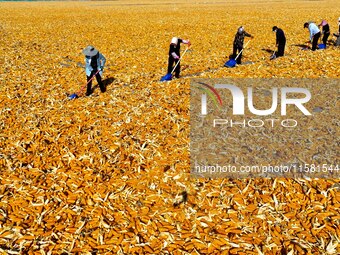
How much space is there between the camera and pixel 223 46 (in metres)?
19.0

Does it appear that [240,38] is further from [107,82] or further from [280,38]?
[107,82]

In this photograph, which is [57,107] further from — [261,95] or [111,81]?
[261,95]

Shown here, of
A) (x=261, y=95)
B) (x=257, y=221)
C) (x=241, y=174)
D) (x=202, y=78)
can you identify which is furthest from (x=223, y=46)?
(x=257, y=221)

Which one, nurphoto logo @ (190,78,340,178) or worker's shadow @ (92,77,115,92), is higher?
worker's shadow @ (92,77,115,92)

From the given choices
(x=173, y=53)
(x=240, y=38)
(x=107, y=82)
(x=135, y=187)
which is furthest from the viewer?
(x=240, y=38)

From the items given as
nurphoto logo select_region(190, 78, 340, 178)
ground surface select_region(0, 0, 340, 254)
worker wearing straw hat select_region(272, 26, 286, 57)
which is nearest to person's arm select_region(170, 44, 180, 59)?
ground surface select_region(0, 0, 340, 254)

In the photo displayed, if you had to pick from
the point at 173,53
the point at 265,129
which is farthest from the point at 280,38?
the point at 265,129

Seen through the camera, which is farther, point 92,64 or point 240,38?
point 240,38

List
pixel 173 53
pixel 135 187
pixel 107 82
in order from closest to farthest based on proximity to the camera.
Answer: pixel 135 187, pixel 173 53, pixel 107 82

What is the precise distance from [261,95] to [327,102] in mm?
1948

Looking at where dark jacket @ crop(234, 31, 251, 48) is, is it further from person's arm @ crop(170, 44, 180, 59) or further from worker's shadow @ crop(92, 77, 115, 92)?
worker's shadow @ crop(92, 77, 115, 92)

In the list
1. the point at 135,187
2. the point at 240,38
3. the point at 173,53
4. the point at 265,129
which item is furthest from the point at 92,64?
the point at 240,38

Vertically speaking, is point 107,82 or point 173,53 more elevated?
point 173,53

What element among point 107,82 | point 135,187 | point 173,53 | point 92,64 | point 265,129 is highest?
point 173,53
